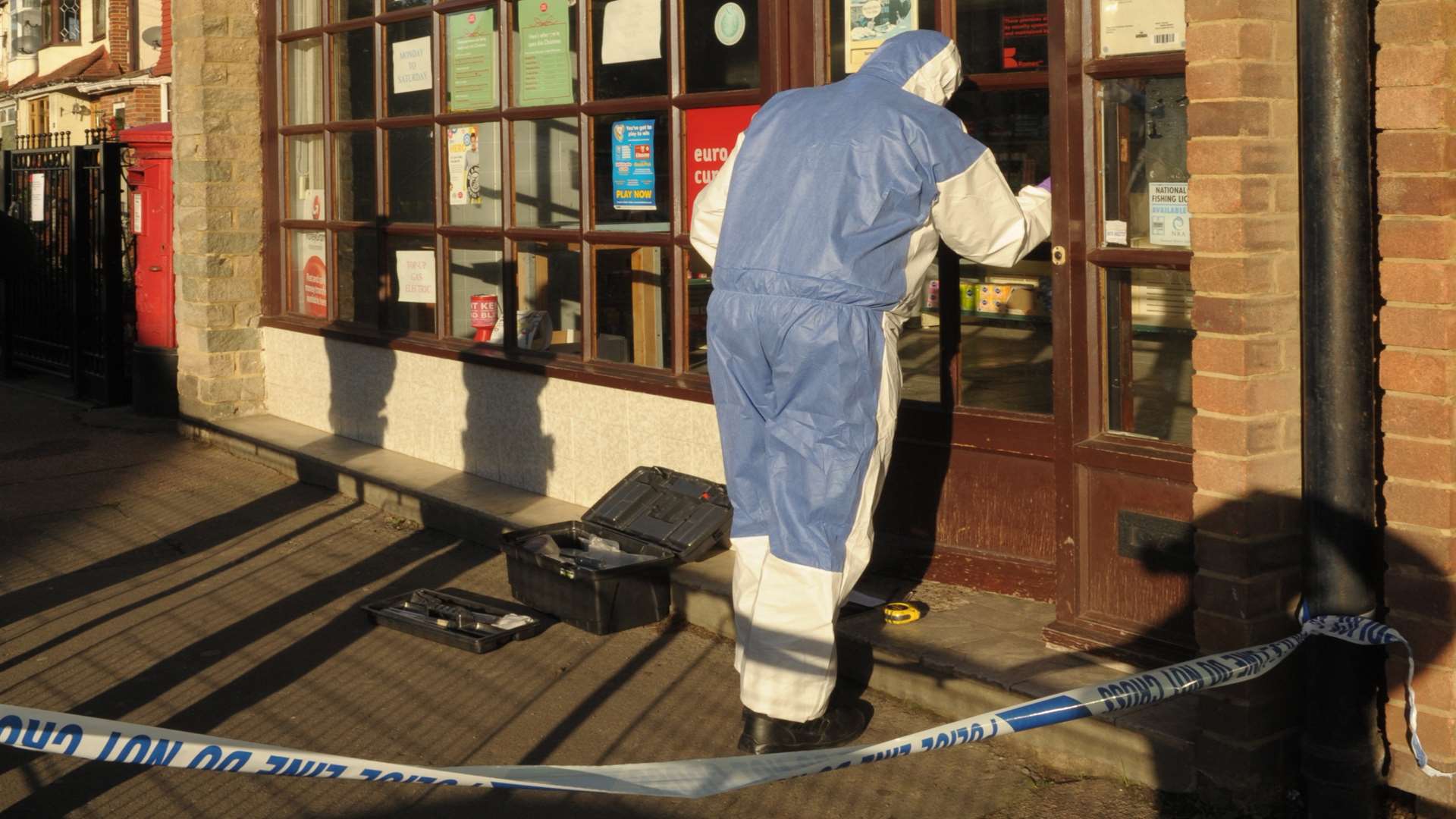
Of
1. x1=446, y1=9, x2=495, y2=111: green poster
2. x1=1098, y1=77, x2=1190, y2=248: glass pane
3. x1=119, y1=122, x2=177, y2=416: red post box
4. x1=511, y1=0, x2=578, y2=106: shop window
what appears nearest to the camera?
x1=1098, y1=77, x2=1190, y2=248: glass pane

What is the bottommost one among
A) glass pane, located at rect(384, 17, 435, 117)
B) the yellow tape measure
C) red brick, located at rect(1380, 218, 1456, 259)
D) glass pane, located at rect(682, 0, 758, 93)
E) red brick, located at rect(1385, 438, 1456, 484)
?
the yellow tape measure

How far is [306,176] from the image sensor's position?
10.0 meters

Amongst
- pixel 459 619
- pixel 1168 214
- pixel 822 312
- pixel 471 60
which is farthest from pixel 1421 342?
pixel 471 60

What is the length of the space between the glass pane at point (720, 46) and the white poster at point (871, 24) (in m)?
0.49

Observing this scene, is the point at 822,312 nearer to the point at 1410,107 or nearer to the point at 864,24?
the point at 1410,107

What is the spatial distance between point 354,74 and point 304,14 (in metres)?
0.85

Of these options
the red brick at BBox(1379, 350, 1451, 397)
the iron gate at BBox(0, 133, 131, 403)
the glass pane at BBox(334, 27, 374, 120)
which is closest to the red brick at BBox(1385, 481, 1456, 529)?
the red brick at BBox(1379, 350, 1451, 397)

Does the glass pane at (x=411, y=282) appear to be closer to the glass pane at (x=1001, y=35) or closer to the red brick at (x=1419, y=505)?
the glass pane at (x=1001, y=35)

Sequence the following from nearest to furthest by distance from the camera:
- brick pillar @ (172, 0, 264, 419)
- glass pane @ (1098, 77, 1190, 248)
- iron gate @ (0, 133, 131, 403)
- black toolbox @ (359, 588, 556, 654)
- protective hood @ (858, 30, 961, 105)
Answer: glass pane @ (1098, 77, 1190, 248) → protective hood @ (858, 30, 961, 105) → black toolbox @ (359, 588, 556, 654) → brick pillar @ (172, 0, 264, 419) → iron gate @ (0, 133, 131, 403)

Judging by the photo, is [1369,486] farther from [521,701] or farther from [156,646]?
[156,646]

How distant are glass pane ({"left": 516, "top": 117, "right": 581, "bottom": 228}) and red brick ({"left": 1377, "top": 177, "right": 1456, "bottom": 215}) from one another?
4.32 m

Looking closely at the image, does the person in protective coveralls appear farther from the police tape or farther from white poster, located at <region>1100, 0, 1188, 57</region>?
the police tape

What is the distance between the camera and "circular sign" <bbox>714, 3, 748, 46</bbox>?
21.2 ft

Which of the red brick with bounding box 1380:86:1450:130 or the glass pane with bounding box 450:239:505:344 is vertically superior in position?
the red brick with bounding box 1380:86:1450:130
